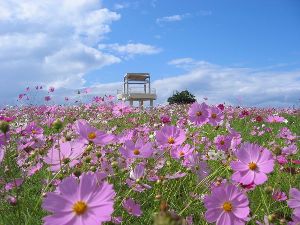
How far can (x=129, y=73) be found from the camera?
20.3 metres

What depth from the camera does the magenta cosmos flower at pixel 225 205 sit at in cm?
129

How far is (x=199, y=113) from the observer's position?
209 centimetres

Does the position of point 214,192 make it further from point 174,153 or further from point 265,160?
point 174,153

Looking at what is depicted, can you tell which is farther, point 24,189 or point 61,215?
point 24,189

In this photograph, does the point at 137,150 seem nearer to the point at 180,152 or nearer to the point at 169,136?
the point at 169,136

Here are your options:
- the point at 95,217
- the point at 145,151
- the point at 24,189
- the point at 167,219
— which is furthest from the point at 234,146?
the point at 167,219

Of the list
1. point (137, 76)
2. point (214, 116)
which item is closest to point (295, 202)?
point (214, 116)

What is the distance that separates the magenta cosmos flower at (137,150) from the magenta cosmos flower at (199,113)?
39cm

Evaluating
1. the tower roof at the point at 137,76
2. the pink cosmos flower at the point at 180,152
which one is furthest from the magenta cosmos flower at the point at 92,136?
the tower roof at the point at 137,76

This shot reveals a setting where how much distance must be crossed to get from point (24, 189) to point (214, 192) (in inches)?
61.2

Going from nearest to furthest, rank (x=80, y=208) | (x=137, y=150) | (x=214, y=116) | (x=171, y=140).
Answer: (x=80, y=208) < (x=137, y=150) < (x=171, y=140) < (x=214, y=116)

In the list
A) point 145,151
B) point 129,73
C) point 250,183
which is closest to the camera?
point 250,183

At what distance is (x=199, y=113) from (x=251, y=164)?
0.64 metres

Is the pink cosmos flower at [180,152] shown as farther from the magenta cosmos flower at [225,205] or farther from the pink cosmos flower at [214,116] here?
the magenta cosmos flower at [225,205]
